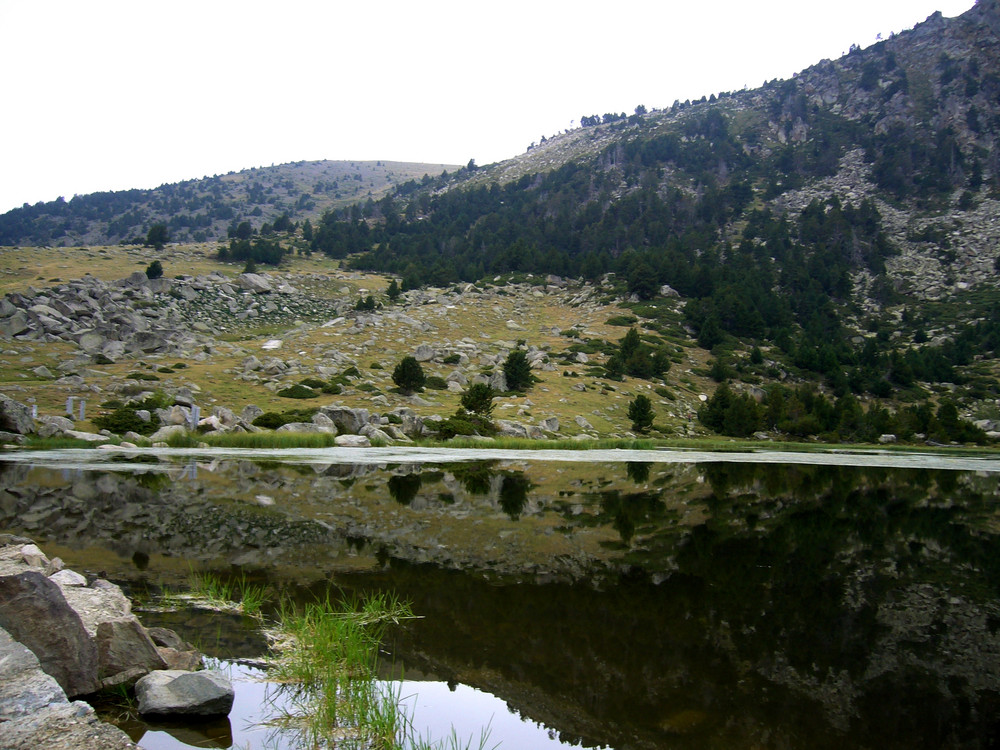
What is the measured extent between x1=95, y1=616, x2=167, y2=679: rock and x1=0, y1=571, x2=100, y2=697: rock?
0.13m

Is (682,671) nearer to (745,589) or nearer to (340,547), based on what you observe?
(745,589)

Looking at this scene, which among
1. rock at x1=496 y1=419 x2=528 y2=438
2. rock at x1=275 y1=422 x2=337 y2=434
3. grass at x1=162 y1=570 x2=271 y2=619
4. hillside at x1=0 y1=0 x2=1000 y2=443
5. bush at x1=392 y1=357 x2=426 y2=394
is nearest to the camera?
grass at x1=162 y1=570 x2=271 y2=619

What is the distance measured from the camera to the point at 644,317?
75.5 metres

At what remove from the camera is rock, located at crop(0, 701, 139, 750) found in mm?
3727

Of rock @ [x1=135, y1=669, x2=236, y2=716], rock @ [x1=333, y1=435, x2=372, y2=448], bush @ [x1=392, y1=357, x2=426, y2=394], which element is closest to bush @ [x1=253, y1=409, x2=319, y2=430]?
rock @ [x1=333, y1=435, x2=372, y2=448]

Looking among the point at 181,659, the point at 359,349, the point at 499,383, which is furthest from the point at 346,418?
the point at 181,659

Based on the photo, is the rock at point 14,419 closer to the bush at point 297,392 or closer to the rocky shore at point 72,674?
the bush at point 297,392

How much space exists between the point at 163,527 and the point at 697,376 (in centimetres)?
5608

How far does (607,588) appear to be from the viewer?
8008mm

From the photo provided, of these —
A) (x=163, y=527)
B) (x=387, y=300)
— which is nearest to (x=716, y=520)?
(x=163, y=527)

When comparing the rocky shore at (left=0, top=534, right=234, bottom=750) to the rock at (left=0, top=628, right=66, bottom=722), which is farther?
the rock at (left=0, top=628, right=66, bottom=722)

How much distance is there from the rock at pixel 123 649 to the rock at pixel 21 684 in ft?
2.00

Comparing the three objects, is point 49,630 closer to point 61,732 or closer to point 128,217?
point 61,732

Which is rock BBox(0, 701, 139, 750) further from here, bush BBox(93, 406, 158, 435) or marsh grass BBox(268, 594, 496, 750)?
bush BBox(93, 406, 158, 435)
